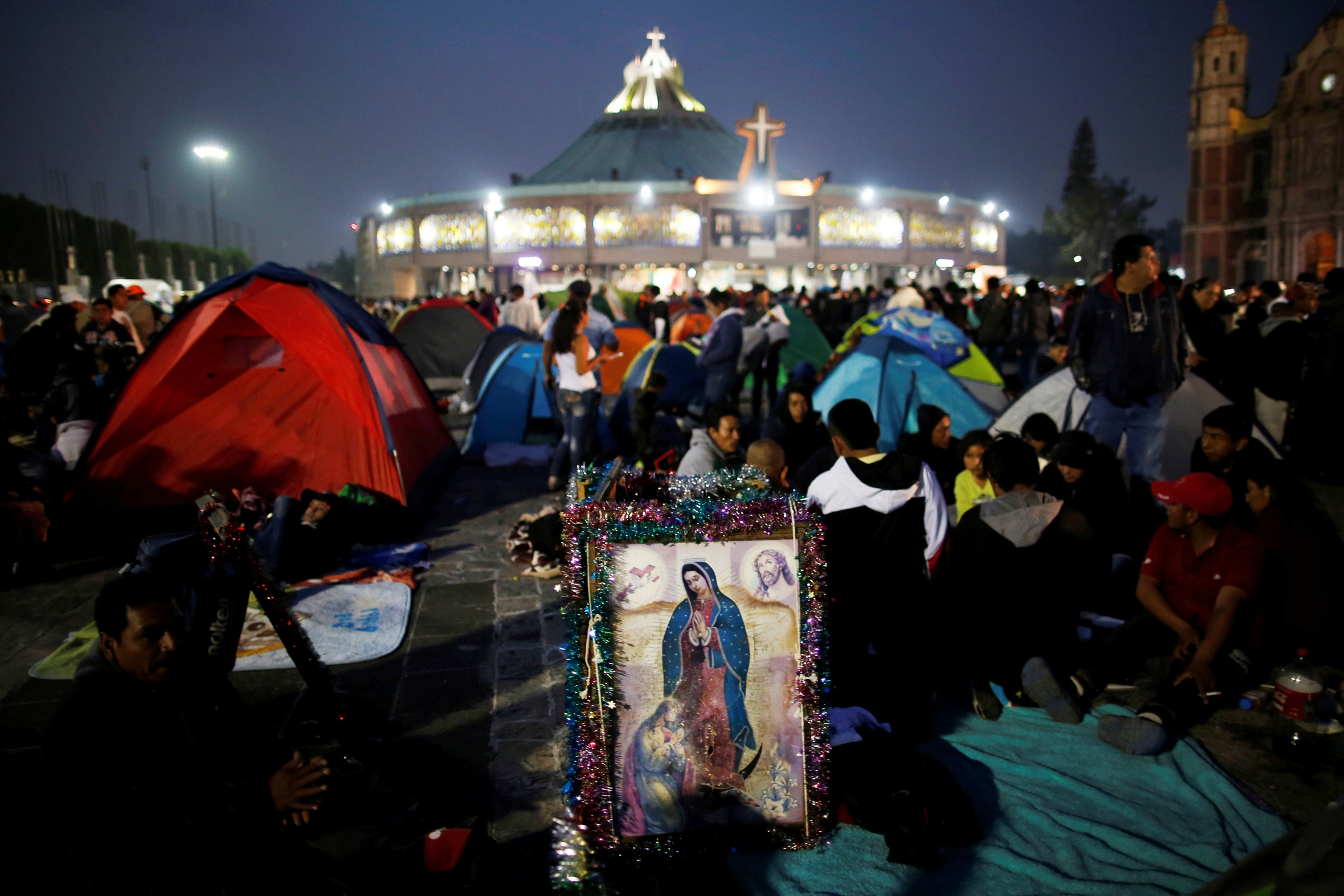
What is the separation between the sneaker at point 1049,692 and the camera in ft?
12.4

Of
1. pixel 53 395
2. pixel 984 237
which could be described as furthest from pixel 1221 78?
pixel 53 395

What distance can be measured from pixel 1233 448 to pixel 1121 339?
36.0 inches

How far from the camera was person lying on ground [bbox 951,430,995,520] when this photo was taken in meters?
5.45

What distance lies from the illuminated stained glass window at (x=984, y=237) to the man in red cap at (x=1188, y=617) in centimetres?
5460

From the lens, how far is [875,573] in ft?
12.0

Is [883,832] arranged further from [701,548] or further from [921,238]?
[921,238]

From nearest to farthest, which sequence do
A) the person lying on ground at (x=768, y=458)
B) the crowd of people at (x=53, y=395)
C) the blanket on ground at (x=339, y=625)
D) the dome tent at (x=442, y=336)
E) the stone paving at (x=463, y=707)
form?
the stone paving at (x=463, y=707), the person lying on ground at (x=768, y=458), the blanket on ground at (x=339, y=625), the crowd of people at (x=53, y=395), the dome tent at (x=442, y=336)

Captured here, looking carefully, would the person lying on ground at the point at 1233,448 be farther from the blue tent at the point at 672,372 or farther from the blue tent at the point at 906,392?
the blue tent at the point at 672,372

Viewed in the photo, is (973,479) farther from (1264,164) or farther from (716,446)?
(1264,164)

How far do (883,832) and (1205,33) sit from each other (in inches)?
2460

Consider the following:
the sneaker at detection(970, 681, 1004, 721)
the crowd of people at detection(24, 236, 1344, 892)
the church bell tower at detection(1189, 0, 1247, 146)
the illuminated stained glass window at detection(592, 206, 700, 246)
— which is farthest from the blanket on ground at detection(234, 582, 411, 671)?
the church bell tower at detection(1189, 0, 1247, 146)

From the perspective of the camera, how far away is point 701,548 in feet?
8.79

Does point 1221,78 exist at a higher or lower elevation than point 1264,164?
higher

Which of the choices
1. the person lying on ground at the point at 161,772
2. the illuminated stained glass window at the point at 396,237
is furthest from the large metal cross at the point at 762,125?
the person lying on ground at the point at 161,772
